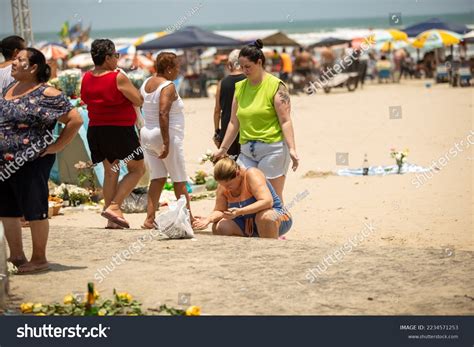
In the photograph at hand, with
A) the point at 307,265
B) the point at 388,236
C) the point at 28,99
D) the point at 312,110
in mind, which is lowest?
the point at 312,110

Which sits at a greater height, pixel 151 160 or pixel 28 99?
pixel 28 99

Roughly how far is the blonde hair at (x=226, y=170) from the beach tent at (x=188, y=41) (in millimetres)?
20899

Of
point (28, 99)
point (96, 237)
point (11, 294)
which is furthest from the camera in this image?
point (96, 237)

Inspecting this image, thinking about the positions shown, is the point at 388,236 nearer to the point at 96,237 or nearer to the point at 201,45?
the point at 96,237

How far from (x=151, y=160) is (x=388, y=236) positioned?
7.09ft

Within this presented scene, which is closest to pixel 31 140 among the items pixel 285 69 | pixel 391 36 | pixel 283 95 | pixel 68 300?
pixel 68 300

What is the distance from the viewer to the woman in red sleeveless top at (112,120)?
8.05 metres

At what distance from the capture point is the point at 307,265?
21.7ft

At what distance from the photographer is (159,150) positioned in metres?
8.31

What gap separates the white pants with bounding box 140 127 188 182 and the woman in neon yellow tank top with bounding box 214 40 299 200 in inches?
23.9

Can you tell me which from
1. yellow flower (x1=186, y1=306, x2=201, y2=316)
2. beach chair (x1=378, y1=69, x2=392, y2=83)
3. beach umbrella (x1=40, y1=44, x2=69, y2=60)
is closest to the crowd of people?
yellow flower (x1=186, y1=306, x2=201, y2=316)

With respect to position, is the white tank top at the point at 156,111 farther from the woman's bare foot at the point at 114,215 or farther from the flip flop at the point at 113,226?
the flip flop at the point at 113,226

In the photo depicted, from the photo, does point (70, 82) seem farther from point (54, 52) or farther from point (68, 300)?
point (54, 52)
